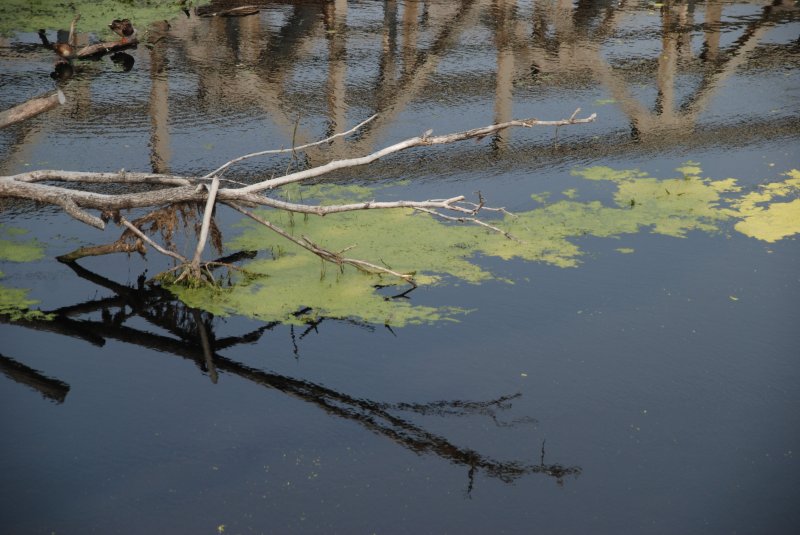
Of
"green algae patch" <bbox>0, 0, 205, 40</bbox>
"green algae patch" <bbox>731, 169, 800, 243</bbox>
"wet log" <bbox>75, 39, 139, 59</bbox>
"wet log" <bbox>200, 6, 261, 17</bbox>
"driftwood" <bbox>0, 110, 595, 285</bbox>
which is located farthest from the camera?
"wet log" <bbox>200, 6, 261, 17</bbox>

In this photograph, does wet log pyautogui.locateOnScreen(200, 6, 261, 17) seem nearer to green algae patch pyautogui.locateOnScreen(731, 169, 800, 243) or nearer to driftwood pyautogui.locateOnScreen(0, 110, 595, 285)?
driftwood pyautogui.locateOnScreen(0, 110, 595, 285)

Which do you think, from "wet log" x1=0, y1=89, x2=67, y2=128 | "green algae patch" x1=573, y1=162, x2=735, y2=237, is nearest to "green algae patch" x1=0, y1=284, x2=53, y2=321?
"wet log" x1=0, y1=89, x2=67, y2=128

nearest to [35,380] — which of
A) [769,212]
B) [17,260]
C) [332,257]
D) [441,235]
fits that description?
[17,260]

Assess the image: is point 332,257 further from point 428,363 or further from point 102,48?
point 102,48

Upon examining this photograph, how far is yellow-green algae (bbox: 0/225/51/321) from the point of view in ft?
20.1

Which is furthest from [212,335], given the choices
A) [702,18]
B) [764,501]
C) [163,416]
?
[702,18]

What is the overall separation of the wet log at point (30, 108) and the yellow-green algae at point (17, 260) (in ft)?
2.39

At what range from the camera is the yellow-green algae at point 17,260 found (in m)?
6.12

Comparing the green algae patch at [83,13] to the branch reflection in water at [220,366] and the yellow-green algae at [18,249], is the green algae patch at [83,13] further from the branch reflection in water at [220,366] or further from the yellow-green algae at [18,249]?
the branch reflection in water at [220,366]

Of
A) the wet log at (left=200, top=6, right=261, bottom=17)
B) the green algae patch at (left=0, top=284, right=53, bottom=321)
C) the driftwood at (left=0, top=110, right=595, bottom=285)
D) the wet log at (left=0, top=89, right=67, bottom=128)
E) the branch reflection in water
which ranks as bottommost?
the branch reflection in water


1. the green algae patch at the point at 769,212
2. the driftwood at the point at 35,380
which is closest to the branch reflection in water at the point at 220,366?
the driftwood at the point at 35,380

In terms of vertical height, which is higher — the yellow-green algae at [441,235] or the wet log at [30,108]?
the wet log at [30,108]

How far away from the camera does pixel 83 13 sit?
39.7 ft

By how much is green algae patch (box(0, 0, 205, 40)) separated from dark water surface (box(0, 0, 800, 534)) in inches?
73.1
